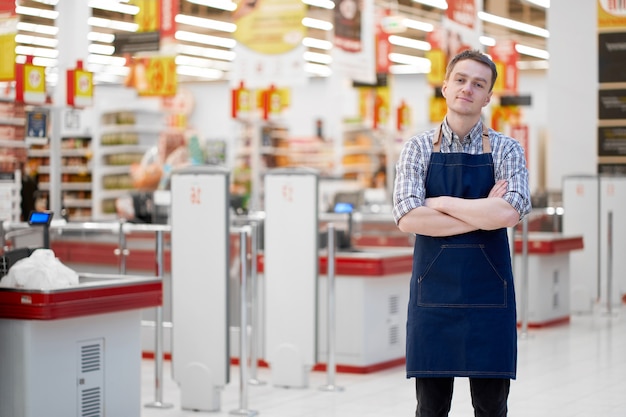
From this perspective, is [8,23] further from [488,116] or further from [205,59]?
[205,59]

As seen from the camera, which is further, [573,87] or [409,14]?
[409,14]

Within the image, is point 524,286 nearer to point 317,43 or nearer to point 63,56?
point 63,56

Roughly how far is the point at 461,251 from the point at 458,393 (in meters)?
3.95

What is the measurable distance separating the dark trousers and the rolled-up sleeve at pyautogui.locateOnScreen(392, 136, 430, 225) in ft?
1.87

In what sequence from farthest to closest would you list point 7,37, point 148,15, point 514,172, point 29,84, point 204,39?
point 204,39
point 148,15
point 29,84
point 7,37
point 514,172

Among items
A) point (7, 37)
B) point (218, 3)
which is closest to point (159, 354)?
point (7, 37)

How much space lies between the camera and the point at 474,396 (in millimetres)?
3564

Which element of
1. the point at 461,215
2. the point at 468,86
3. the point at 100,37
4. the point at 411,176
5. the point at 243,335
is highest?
the point at 100,37

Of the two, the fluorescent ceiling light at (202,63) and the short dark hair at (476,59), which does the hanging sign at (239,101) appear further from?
the fluorescent ceiling light at (202,63)

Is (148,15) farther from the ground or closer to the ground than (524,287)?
farther from the ground

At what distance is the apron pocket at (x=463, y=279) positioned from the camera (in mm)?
3475

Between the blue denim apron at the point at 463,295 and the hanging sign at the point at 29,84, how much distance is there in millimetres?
6765

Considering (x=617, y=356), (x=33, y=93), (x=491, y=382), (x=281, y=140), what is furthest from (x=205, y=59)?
(x=491, y=382)

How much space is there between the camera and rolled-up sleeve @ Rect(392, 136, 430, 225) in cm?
352
